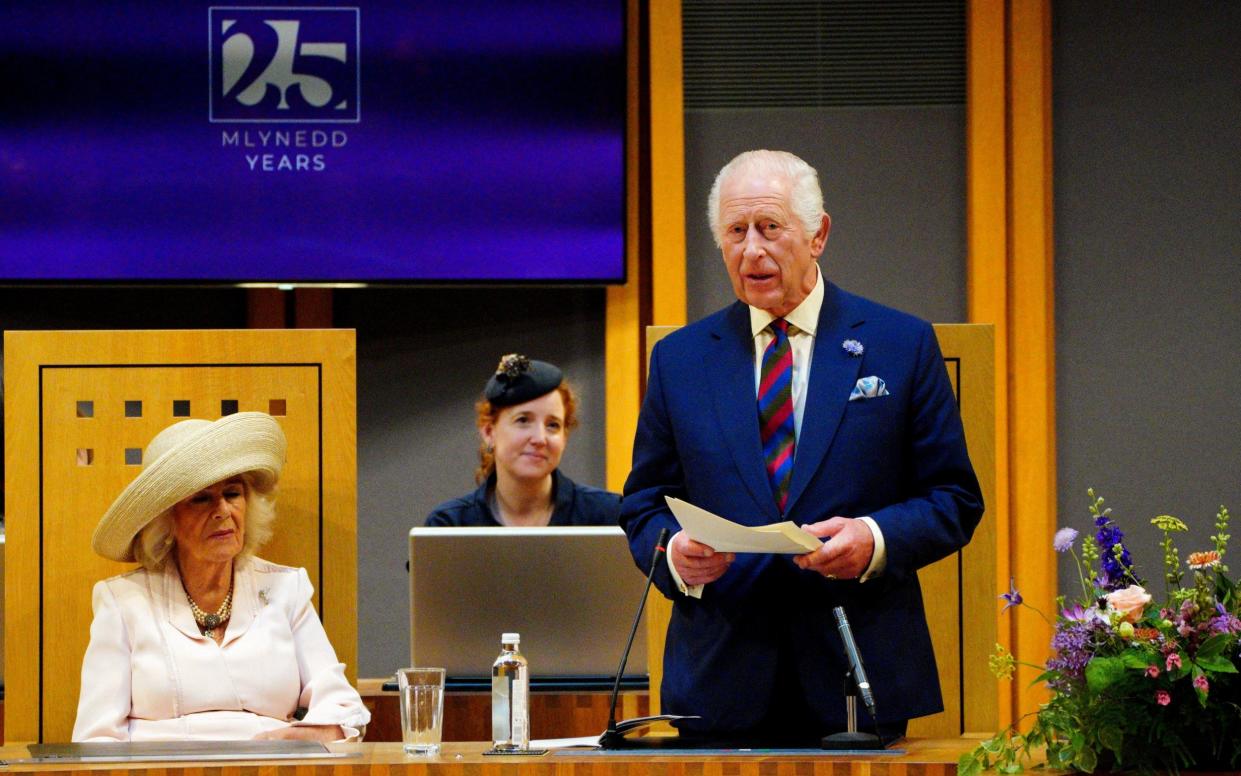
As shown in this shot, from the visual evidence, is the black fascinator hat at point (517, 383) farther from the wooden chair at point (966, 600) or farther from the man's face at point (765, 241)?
the man's face at point (765, 241)

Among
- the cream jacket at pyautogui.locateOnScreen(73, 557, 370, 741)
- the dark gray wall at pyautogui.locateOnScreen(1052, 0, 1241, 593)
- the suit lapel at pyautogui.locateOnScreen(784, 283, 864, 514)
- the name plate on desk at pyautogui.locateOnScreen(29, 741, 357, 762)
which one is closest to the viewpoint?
the name plate on desk at pyautogui.locateOnScreen(29, 741, 357, 762)

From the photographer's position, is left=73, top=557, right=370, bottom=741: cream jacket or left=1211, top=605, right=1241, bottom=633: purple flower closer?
left=1211, top=605, right=1241, bottom=633: purple flower

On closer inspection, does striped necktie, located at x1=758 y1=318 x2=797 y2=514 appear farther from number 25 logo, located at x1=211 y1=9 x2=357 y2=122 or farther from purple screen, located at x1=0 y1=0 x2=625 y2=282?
number 25 logo, located at x1=211 y1=9 x2=357 y2=122

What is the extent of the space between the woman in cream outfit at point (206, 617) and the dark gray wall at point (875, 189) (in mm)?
2569

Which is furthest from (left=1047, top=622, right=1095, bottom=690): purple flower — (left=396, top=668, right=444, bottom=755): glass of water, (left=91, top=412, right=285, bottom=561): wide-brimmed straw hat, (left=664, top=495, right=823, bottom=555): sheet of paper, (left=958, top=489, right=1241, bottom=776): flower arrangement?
(left=91, top=412, right=285, bottom=561): wide-brimmed straw hat

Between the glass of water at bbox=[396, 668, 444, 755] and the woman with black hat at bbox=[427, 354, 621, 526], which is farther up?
the woman with black hat at bbox=[427, 354, 621, 526]

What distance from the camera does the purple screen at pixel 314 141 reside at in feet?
16.8

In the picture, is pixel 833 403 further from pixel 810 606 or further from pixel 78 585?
pixel 78 585

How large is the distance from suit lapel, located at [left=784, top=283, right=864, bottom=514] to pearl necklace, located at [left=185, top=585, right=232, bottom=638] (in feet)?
3.85

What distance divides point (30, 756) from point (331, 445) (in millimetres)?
1034

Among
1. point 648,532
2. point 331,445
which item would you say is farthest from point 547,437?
point 648,532

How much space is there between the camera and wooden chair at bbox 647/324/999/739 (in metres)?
3.02

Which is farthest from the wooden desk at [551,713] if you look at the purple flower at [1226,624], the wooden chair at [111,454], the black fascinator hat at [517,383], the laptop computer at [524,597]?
the purple flower at [1226,624]

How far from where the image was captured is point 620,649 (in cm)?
313
